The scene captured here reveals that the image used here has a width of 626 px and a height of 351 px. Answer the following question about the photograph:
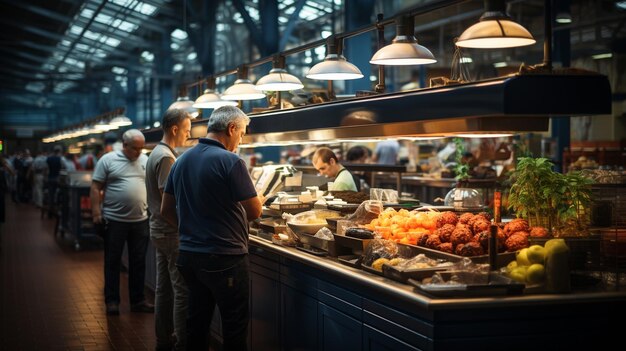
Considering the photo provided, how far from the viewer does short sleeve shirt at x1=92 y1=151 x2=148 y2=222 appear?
7656 mm

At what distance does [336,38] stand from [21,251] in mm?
8597

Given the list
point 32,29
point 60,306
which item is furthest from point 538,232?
point 32,29

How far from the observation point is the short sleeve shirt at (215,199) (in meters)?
4.54

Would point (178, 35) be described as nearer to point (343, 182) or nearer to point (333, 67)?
point (343, 182)

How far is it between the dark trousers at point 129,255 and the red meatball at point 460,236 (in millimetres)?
4192

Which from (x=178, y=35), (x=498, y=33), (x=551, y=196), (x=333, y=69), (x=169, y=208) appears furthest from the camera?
(x=178, y=35)

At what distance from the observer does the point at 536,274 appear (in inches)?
144

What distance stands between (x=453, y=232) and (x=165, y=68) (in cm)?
1895

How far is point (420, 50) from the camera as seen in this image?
4.71 meters

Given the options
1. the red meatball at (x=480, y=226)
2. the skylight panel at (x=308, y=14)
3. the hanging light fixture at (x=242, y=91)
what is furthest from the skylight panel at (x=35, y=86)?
the red meatball at (x=480, y=226)

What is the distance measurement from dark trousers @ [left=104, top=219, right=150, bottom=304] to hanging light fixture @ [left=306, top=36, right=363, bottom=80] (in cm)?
291

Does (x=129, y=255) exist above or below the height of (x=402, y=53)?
below

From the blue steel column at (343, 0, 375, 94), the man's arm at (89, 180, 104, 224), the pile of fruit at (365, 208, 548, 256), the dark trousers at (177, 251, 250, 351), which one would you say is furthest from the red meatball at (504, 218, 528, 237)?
the blue steel column at (343, 0, 375, 94)

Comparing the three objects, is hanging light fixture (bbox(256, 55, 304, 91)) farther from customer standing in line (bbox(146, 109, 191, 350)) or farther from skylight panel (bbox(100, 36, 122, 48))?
skylight panel (bbox(100, 36, 122, 48))
